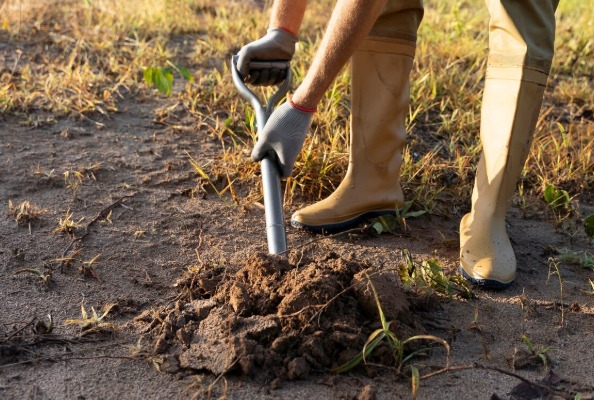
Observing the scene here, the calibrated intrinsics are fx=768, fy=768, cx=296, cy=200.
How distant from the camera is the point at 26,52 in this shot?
4219 millimetres

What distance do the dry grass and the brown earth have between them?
216 mm

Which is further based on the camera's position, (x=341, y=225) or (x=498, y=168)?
(x=341, y=225)

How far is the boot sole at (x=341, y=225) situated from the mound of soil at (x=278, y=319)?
23.3 inches

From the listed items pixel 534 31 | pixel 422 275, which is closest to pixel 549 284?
pixel 422 275

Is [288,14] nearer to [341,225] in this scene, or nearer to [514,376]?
[341,225]

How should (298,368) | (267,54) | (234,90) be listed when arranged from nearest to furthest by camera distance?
(298,368), (267,54), (234,90)

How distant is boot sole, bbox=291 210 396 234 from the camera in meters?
2.88

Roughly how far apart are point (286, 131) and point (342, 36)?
0.35 m

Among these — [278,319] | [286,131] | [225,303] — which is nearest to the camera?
[278,319]

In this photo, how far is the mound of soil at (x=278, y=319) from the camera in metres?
1.98

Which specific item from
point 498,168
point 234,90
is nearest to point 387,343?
point 498,168

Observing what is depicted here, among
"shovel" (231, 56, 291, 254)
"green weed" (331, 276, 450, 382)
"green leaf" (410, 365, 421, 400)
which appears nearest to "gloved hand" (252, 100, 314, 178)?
"shovel" (231, 56, 291, 254)

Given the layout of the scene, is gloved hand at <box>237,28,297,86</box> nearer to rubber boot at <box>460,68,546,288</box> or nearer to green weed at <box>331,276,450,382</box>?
rubber boot at <box>460,68,546,288</box>

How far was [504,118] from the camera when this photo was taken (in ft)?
8.43
